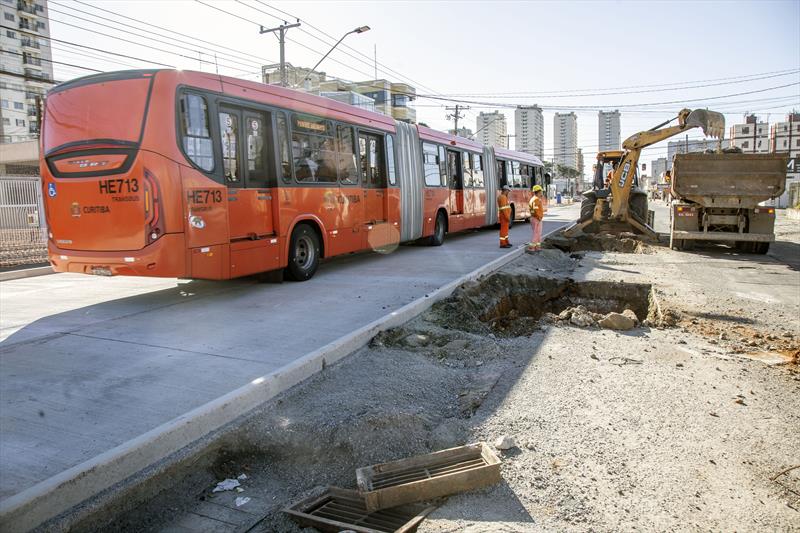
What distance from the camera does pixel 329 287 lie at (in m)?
9.70

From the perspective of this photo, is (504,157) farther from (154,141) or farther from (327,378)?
(327,378)

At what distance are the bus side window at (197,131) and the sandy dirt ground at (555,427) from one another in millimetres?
3765

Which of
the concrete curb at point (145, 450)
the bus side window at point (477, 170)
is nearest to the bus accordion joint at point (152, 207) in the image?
the concrete curb at point (145, 450)

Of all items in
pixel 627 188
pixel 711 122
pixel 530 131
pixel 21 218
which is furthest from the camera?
pixel 530 131

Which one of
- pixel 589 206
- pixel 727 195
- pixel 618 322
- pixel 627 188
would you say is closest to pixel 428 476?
pixel 618 322

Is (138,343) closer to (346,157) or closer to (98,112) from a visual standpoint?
(98,112)

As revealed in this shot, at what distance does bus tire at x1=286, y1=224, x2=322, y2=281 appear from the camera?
9.96 m

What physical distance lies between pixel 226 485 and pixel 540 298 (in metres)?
8.05

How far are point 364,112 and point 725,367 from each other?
9123 mm

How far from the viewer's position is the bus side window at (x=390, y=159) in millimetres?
13297

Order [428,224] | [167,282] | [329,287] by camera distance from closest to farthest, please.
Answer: [329,287] < [167,282] < [428,224]

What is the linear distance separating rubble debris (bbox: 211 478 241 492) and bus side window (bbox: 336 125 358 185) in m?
8.33

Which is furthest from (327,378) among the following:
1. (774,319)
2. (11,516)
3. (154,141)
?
(774,319)

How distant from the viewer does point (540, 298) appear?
34.8ft
